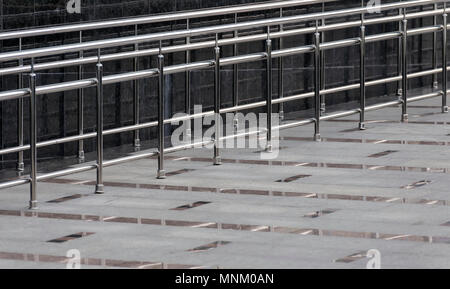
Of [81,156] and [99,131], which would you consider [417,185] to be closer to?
[99,131]

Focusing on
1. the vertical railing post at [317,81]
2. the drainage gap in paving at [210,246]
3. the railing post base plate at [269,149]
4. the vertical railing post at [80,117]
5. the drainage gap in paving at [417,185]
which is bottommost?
the drainage gap in paving at [210,246]

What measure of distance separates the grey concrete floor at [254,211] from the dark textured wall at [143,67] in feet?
3.06

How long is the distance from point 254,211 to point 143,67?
12.7ft

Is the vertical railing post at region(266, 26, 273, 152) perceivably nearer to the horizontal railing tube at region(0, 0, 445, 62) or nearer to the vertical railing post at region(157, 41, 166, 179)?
the horizontal railing tube at region(0, 0, 445, 62)

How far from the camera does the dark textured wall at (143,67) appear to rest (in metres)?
10.9

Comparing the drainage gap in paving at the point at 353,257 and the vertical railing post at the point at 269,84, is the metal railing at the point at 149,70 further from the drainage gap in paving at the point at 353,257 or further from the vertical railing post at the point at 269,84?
the drainage gap in paving at the point at 353,257

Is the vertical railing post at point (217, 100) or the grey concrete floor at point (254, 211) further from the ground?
the vertical railing post at point (217, 100)

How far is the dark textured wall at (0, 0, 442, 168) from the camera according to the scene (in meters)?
10.9

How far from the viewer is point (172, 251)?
7191mm

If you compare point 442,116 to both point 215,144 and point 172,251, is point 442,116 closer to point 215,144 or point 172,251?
point 215,144

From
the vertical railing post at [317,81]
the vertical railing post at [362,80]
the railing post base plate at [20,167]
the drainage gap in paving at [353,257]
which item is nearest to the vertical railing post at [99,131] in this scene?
the railing post base plate at [20,167]

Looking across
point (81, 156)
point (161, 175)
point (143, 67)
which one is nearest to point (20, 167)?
point (81, 156)

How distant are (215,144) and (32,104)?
2.06 metres
